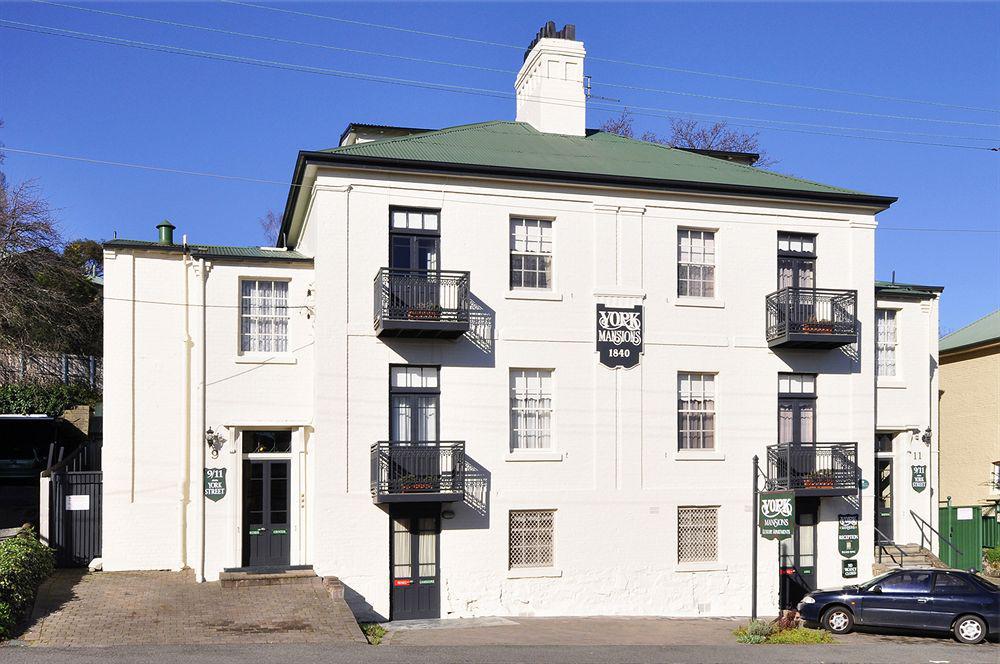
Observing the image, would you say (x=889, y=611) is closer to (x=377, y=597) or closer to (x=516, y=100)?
(x=377, y=597)

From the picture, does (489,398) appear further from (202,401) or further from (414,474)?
(202,401)

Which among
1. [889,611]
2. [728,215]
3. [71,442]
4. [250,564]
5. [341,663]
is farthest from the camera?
[71,442]

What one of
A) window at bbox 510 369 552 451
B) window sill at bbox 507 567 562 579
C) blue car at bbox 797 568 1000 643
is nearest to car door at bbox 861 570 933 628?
blue car at bbox 797 568 1000 643

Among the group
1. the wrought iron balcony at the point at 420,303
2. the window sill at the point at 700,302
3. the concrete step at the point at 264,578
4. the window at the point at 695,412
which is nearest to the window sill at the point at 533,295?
the wrought iron balcony at the point at 420,303

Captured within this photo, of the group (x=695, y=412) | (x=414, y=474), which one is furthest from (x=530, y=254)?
(x=414, y=474)

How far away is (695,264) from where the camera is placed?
81.6 feet

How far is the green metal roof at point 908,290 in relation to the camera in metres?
27.6

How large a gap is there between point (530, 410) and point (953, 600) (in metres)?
9.22

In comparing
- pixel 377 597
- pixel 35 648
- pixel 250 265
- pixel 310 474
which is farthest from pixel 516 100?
pixel 35 648

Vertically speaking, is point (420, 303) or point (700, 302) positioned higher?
point (700, 302)

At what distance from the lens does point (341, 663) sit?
15.3 metres

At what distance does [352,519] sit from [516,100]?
494 inches

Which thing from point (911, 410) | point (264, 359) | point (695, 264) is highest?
point (695, 264)

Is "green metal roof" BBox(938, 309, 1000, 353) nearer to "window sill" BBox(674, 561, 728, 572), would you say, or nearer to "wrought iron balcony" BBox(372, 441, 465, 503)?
"window sill" BBox(674, 561, 728, 572)
